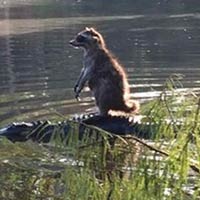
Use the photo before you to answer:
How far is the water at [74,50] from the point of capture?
14.0 meters

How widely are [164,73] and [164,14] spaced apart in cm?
1776

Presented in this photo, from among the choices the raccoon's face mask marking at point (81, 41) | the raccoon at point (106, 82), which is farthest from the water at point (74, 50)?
the raccoon's face mask marking at point (81, 41)

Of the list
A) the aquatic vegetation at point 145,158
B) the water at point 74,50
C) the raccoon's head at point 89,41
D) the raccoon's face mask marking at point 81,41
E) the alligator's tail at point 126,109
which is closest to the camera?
the aquatic vegetation at point 145,158

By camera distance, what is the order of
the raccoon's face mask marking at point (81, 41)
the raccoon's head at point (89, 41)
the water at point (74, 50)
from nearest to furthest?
the raccoon's head at point (89, 41) → the raccoon's face mask marking at point (81, 41) → the water at point (74, 50)

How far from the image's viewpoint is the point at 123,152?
5168 millimetres

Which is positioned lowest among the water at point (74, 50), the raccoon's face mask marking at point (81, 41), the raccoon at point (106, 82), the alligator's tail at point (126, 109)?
the water at point (74, 50)

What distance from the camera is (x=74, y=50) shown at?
873 inches

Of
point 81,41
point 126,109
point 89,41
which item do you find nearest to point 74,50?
point 81,41

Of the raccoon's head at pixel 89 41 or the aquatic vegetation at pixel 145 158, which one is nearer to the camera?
the aquatic vegetation at pixel 145 158

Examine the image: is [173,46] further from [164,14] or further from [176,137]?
[176,137]

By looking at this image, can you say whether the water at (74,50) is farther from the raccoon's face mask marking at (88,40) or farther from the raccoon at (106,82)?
the raccoon's face mask marking at (88,40)

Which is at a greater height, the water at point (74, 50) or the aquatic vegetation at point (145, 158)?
the aquatic vegetation at point (145, 158)

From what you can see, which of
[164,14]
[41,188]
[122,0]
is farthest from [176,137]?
[122,0]

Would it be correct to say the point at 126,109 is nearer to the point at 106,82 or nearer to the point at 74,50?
the point at 106,82
